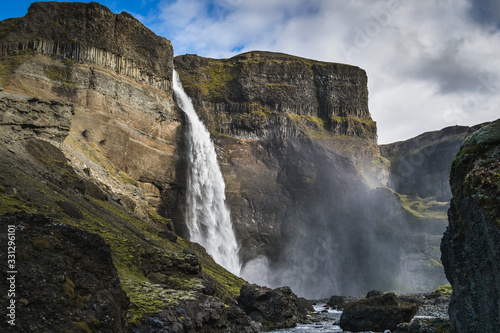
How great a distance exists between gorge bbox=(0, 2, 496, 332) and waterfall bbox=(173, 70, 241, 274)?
0.36 metres

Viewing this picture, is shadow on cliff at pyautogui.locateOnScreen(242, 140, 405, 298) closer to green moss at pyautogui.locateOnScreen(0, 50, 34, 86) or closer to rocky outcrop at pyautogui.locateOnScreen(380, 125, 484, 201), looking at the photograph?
rocky outcrop at pyautogui.locateOnScreen(380, 125, 484, 201)

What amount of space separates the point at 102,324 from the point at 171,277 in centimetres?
1692

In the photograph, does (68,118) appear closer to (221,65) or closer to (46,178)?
(46,178)

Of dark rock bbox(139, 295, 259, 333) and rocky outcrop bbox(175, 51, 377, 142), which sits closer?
dark rock bbox(139, 295, 259, 333)

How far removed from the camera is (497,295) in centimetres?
948

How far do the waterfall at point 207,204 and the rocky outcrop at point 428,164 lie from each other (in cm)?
8320

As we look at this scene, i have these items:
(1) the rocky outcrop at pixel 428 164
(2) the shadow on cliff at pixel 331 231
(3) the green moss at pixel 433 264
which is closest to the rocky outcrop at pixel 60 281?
(2) the shadow on cliff at pixel 331 231

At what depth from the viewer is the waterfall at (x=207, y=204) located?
3285 inches

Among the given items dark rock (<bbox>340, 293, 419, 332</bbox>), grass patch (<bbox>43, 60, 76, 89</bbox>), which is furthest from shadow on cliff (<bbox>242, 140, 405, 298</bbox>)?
dark rock (<bbox>340, 293, 419, 332</bbox>)

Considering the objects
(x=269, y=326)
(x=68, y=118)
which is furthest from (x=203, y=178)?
(x=269, y=326)

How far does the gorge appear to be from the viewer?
20.7m

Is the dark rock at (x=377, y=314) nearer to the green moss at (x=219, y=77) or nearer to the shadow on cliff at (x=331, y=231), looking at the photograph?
the shadow on cliff at (x=331, y=231)

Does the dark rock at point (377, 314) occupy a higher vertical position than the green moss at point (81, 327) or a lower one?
lower

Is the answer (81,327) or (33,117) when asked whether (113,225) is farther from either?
(81,327)
